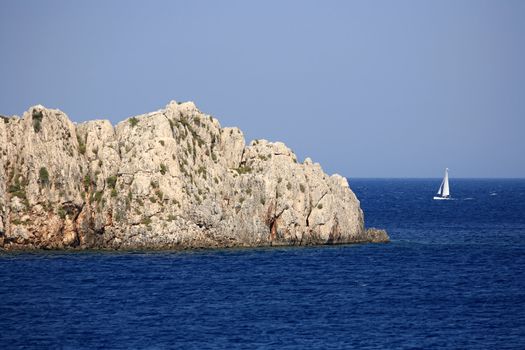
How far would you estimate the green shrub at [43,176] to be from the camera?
117 meters

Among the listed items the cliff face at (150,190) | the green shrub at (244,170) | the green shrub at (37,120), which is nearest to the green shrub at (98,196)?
the cliff face at (150,190)

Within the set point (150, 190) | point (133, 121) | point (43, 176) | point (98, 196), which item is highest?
point (133, 121)

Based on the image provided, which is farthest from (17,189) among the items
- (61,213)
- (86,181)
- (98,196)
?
(98,196)

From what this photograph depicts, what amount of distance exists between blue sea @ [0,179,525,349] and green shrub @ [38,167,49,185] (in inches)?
354

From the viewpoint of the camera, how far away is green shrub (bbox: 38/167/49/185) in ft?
384

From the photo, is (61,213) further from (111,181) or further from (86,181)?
(111,181)

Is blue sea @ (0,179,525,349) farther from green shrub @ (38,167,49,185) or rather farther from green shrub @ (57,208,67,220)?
green shrub @ (38,167,49,185)

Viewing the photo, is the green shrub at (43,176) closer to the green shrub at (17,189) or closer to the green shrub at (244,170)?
the green shrub at (17,189)

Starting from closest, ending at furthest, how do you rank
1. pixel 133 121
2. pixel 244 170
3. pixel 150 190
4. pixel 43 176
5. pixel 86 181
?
pixel 43 176
pixel 150 190
pixel 86 181
pixel 133 121
pixel 244 170

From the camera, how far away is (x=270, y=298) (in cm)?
9062

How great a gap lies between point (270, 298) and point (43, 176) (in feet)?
132

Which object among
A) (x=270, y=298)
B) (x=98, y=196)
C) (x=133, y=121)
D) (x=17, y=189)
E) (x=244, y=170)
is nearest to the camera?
(x=270, y=298)

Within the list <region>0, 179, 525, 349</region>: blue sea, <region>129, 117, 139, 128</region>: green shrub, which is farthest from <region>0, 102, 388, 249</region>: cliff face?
<region>0, 179, 525, 349</region>: blue sea

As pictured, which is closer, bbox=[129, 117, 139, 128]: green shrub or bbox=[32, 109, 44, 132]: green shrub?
bbox=[32, 109, 44, 132]: green shrub
